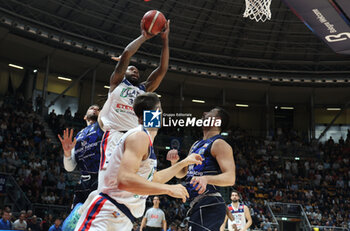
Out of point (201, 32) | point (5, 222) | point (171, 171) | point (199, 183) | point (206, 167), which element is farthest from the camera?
point (201, 32)

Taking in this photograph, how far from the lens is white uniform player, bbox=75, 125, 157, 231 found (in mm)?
3184

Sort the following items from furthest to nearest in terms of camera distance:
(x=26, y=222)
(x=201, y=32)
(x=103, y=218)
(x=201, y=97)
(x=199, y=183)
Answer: (x=201, y=97)
(x=201, y=32)
(x=26, y=222)
(x=199, y=183)
(x=103, y=218)

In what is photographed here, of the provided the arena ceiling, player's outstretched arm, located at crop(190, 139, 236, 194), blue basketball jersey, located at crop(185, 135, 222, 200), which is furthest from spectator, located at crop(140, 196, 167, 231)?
the arena ceiling

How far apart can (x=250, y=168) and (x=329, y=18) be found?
18.2 meters

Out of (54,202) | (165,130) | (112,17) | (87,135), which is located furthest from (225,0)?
(87,135)

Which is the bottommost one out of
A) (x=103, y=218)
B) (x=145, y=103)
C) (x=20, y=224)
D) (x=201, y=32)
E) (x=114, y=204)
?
(x=20, y=224)

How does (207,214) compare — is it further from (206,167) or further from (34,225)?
(34,225)

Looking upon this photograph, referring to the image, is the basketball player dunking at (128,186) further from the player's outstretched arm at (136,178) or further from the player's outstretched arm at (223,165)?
the player's outstretched arm at (223,165)

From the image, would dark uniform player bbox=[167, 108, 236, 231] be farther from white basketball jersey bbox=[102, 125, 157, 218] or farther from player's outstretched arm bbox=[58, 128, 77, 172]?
player's outstretched arm bbox=[58, 128, 77, 172]

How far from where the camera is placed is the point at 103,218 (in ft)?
10.4

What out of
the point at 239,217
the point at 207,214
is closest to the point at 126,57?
the point at 207,214

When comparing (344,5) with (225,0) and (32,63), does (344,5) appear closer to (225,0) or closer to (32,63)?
(225,0)

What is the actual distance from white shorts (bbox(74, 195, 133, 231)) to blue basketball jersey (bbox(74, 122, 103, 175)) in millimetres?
2605

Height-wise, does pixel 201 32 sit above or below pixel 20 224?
above
